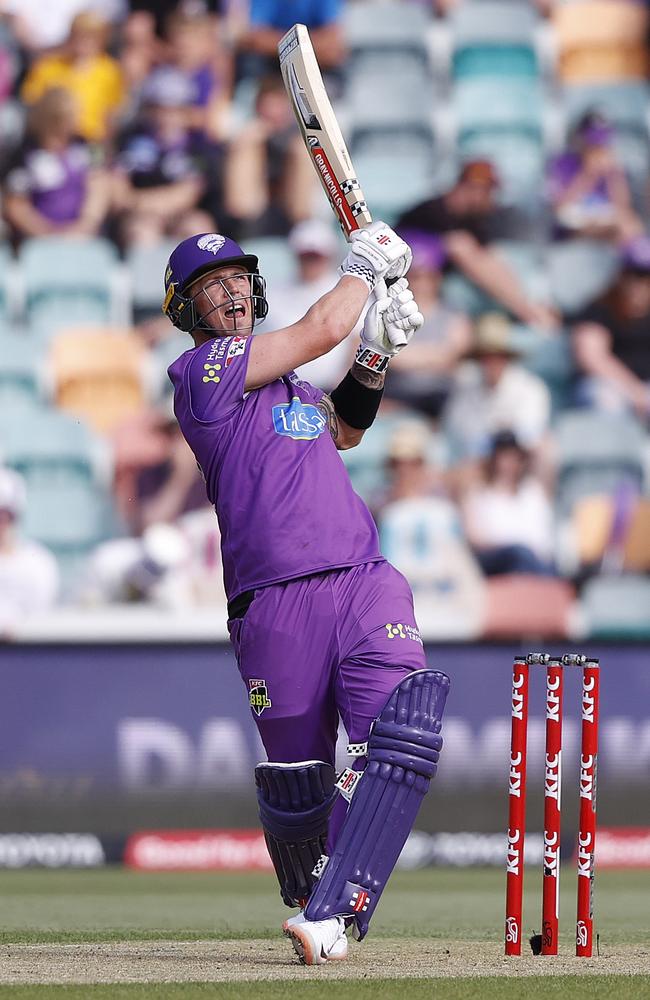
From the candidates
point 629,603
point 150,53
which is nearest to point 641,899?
point 629,603

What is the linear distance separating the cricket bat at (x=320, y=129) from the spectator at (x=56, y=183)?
717cm

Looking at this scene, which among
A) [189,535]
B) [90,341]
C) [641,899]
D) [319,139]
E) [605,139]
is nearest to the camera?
[319,139]

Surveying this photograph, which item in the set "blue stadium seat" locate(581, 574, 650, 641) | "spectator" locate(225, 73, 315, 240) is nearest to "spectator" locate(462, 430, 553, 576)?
"blue stadium seat" locate(581, 574, 650, 641)

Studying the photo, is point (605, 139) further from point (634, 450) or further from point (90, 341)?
point (90, 341)

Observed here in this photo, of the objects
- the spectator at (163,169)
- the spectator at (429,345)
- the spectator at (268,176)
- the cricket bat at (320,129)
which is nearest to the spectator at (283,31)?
the spectator at (268,176)

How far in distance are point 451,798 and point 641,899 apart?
2.30 meters

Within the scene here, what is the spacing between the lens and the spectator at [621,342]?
39.4 feet

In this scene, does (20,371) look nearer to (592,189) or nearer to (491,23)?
(592,189)

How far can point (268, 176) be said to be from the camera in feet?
40.8

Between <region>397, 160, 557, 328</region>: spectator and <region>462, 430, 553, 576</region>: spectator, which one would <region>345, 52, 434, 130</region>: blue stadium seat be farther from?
<region>462, 430, 553, 576</region>: spectator

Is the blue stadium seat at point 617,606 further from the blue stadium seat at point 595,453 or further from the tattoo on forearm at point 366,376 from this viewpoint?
the tattoo on forearm at point 366,376

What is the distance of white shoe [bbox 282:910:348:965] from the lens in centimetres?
440

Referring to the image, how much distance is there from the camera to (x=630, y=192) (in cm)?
1270

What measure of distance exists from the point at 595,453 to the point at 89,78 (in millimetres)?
4659
